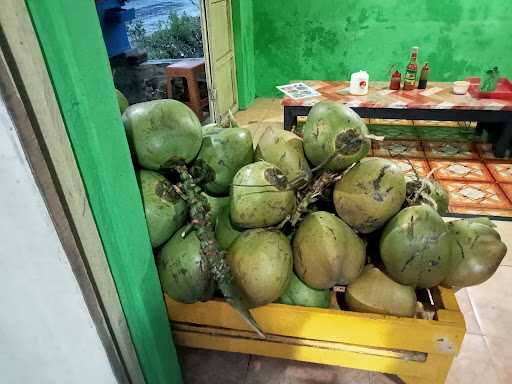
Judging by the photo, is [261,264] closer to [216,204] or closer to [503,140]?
[216,204]

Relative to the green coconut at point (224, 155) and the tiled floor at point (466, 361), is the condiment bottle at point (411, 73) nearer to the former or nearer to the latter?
the tiled floor at point (466, 361)

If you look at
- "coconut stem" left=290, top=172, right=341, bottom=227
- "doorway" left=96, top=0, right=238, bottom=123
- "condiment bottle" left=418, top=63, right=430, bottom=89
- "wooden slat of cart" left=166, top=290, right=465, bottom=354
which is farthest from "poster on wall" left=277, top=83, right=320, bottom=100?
"wooden slat of cart" left=166, top=290, right=465, bottom=354

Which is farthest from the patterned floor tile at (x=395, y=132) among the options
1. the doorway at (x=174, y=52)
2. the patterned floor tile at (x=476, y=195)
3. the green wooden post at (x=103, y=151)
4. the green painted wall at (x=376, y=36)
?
the green wooden post at (x=103, y=151)

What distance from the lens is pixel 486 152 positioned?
11.4ft

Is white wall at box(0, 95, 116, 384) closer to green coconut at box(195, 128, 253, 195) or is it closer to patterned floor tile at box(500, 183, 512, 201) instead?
green coconut at box(195, 128, 253, 195)

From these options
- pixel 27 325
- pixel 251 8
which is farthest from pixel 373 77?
pixel 27 325

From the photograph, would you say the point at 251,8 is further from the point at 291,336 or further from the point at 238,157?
the point at 291,336

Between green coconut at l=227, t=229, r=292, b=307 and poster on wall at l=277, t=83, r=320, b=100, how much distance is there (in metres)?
2.54

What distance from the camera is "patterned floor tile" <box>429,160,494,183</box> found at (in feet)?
10.0

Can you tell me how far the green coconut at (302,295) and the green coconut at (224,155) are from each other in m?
0.38

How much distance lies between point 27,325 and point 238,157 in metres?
0.72

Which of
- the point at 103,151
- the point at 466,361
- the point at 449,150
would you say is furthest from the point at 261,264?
the point at 449,150

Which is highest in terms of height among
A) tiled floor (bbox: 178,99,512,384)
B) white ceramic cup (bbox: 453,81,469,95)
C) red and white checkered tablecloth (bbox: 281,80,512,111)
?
white ceramic cup (bbox: 453,81,469,95)

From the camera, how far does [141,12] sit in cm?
852
